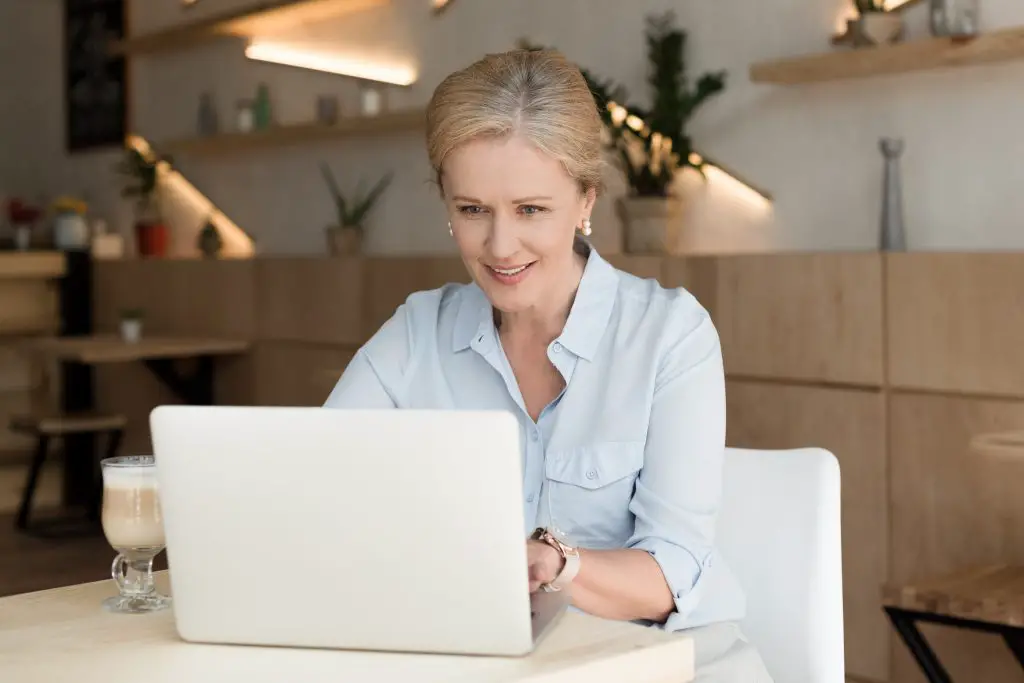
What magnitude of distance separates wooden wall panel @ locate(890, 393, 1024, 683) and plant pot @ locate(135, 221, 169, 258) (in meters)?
4.12

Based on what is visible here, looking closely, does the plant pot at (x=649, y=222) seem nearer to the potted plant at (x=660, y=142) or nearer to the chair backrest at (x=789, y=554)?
the potted plant at (x=660, y=142)

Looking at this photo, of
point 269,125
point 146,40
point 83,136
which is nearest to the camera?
point 269,125

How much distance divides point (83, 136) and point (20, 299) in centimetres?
111

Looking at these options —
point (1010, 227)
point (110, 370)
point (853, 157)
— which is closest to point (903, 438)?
point (1010, 227)

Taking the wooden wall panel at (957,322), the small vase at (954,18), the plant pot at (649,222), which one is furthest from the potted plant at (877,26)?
the plant pot at (649,222)

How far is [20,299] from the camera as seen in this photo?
6.74 m

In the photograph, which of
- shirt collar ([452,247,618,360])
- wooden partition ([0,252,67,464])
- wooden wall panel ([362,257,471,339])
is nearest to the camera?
shirt collar ([452,247,618,360])

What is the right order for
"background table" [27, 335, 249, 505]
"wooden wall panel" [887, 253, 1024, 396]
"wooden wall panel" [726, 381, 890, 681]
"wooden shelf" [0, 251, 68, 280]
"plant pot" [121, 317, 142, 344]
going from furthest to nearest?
"wooden shelf" [0, 251, 68, 280], "plant pot" [121, 317, 142, 344], "background table" [27, 335, 249, 505], "wooden wall panel" [726, 381, 890, 681], "wooden wall panel" [887, 253, 1024, 396]

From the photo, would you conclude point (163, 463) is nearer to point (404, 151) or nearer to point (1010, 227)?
point (1010, 227)

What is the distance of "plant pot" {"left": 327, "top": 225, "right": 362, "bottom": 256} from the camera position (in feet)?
17.6

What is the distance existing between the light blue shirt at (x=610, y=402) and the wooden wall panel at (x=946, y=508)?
1.59 meters

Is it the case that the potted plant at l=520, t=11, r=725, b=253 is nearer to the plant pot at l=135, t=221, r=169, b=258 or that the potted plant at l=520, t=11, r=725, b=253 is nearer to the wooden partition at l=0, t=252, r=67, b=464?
the plant pot at l=135, t=221, r=169, b=258

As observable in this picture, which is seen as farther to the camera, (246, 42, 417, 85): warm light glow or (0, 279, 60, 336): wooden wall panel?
(0, 279, 60, 336): wooden wall panel

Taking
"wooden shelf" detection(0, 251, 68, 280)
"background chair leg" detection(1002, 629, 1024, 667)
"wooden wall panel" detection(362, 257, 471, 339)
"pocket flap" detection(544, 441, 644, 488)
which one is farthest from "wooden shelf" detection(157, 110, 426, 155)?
"pocket flap" detection(544, 441, 644, 488)
